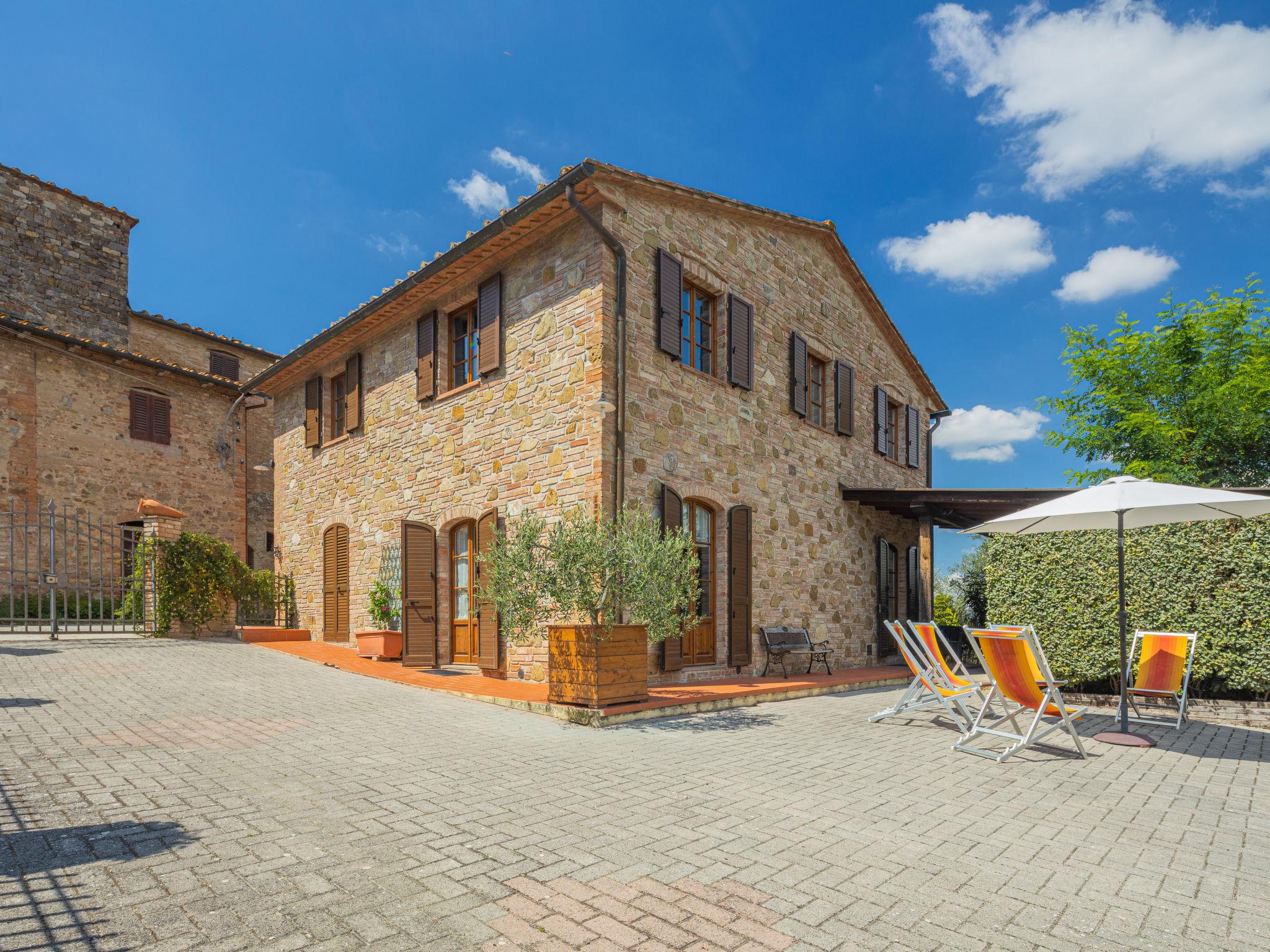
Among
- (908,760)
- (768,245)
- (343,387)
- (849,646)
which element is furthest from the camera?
(343,387)

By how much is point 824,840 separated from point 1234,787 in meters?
3.13

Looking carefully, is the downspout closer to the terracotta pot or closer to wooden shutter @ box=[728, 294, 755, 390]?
wooden shutter @ box=[728, 294, 755, 390]

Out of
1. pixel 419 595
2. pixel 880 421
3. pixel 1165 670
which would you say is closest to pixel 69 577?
pixel 419 595

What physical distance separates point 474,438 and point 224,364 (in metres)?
13.9

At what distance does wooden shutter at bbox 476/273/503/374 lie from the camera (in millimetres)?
9352

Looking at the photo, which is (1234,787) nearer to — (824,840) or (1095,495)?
(1095,495)

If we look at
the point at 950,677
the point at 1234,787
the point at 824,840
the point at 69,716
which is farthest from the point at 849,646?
the point at 69,716

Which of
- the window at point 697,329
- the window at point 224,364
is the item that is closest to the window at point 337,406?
the window at point 697,329

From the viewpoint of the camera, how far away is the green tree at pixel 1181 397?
1616 cm

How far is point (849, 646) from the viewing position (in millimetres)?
12133

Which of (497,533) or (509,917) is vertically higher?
(497,533)

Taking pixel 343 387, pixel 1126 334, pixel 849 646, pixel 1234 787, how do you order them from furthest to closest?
pixel 1126 334
pixel 343 387
pixel 849 646
pixel 1234 787

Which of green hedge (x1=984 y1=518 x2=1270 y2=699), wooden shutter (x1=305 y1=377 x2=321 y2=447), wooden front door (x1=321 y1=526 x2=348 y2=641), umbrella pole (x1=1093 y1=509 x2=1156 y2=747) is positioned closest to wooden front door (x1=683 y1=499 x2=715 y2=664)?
green hedge (x1=984 y1=518 x2=1270 y2=699)

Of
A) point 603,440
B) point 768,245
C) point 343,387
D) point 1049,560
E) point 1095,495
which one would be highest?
point 768,245
